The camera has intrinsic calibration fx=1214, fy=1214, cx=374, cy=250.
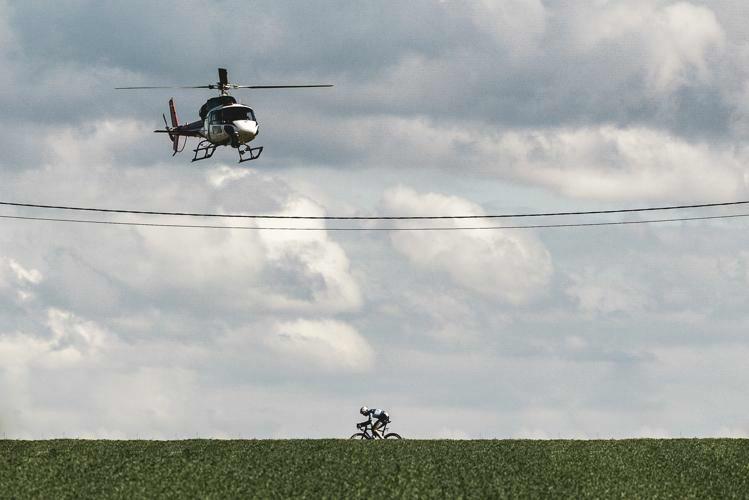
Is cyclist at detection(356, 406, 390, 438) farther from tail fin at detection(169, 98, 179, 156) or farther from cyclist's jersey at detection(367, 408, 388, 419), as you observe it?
tail fin at detection(169, 98, 179, 156)

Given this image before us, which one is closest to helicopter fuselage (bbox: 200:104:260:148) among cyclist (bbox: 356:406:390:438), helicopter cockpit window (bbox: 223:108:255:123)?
helicopter cockpit window (bbox: 223:108:255:123)

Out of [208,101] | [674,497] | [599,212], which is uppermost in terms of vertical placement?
[208,101]

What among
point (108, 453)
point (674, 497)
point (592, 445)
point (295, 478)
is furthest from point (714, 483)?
point (108, 453)

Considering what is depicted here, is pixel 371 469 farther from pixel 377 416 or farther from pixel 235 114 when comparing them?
pixel 235 114

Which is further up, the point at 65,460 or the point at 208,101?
the point at 208,101

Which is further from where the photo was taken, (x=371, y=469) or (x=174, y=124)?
(x=174, y=124)

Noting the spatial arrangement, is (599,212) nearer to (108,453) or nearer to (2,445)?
(108,453)

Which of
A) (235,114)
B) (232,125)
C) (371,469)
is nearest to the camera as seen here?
(371,469)

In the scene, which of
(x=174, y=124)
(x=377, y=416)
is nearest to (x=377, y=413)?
(x=377, y=416)
